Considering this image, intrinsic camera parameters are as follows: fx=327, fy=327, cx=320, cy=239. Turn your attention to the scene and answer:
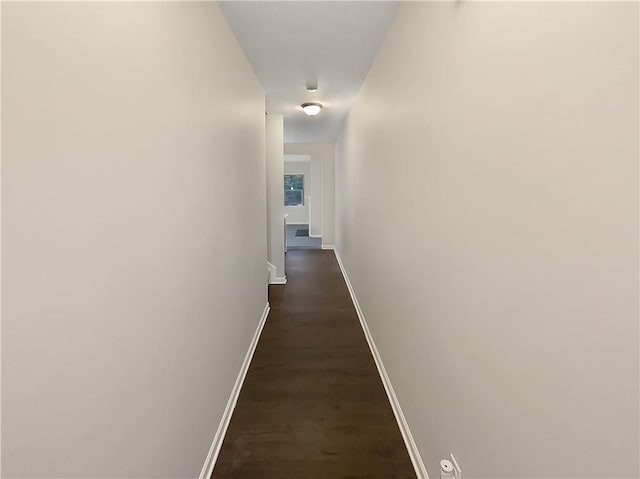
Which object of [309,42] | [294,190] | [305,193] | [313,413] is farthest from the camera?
[294,190]

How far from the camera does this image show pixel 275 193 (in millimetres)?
4508

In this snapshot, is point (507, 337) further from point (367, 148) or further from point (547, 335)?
point (367, 148)

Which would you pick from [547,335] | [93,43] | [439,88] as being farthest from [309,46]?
[547,335]

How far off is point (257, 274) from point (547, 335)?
99.5 inches

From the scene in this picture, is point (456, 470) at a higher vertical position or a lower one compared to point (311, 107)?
lower

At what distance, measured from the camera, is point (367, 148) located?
303 centimetres

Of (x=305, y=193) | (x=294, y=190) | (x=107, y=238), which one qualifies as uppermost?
(x=294, y=190)

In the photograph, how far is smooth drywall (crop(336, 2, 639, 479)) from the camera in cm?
59

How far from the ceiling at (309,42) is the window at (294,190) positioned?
25.3 ft

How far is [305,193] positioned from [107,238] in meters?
10.7

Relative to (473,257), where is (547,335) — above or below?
below

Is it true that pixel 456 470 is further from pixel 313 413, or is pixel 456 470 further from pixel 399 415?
pixel 313 413

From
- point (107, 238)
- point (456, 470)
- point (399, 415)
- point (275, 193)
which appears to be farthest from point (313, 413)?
point (275, 193)

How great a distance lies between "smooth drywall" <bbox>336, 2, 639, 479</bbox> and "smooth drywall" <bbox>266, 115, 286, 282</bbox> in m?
2.92
